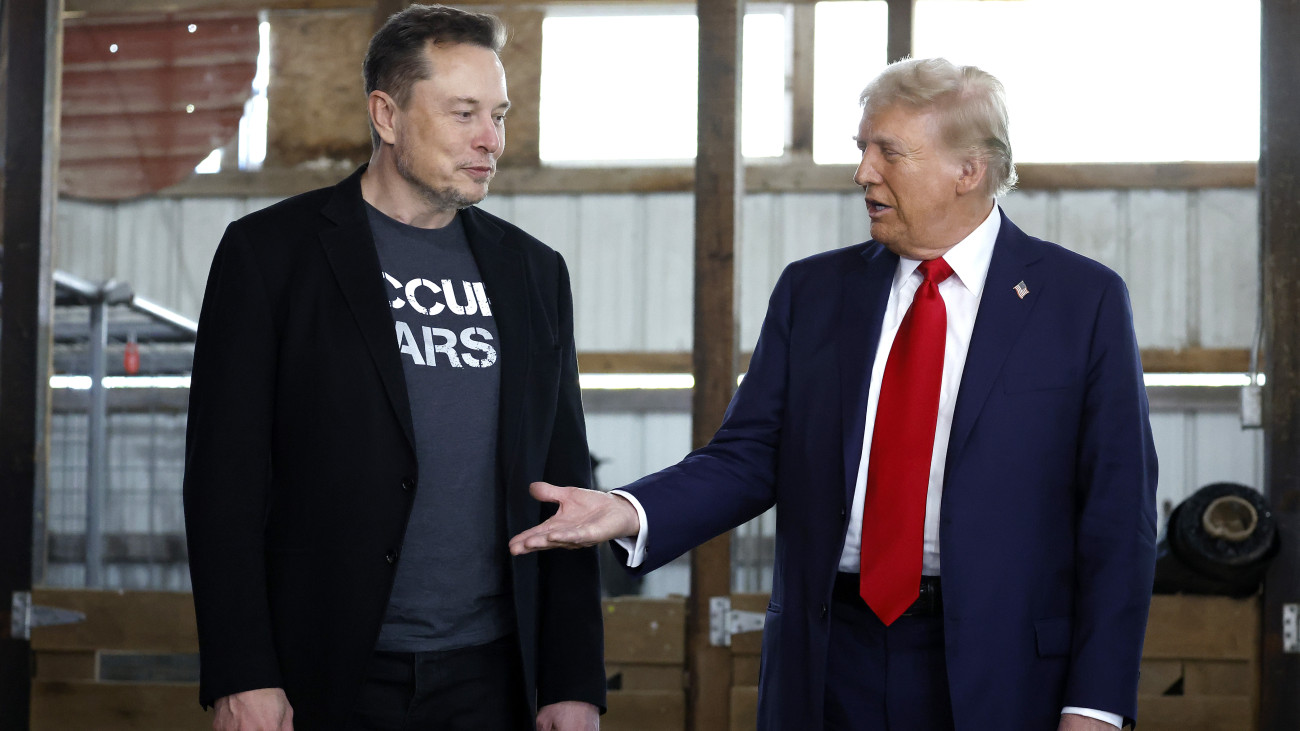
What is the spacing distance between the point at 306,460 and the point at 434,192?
43 centimetres

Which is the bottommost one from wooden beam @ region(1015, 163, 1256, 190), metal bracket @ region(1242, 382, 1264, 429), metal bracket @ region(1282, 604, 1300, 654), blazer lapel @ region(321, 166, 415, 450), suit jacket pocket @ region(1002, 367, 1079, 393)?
metal bracket @ region(1282, 604, 1300, 654)

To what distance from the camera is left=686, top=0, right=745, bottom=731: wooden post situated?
3615 mm

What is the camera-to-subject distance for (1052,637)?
5.46ft

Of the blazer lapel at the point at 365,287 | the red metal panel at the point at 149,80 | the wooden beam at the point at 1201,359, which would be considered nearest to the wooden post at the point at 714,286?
the blazer lapel at the point at 365,287

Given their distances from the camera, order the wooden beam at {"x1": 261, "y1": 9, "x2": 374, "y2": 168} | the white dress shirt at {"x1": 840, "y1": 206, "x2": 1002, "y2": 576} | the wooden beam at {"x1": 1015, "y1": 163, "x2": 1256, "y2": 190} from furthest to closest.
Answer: the wooden beam at {"x1": 261, "y1": 9, "x2": 374, "y2": 168} → the wooden beam at {"x1": 1015, "y1": 163, "x2": 1256, "y2": 190} → the white dress shirt at {"x1": 840, "y1": 206, "x2": 1002, "y2": 576}

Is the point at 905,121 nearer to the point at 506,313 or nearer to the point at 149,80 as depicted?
the point at 506,313

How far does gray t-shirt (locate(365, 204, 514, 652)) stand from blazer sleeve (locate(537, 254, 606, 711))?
0.34ft

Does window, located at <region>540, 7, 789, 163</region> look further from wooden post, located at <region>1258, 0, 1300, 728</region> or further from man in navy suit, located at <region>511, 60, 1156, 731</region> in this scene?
man in navy suit, located at <region>511, 60, 1156, 731</region>

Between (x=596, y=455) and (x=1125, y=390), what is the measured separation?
22.0 ft

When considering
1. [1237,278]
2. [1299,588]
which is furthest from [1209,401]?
[1299,588]

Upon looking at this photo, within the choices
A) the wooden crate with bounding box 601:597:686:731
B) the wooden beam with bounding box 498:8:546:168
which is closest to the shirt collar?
the wooden crate with bounding box 601:597:686:731

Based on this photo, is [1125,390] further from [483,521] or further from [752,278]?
[752,278]

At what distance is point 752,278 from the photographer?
323 inches

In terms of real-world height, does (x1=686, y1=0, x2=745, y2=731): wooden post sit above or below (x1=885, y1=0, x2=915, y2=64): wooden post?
below
